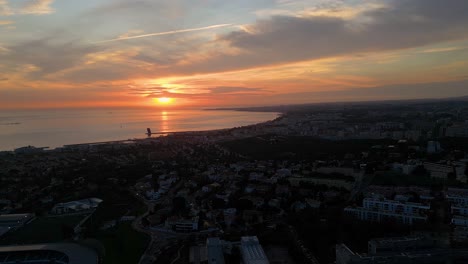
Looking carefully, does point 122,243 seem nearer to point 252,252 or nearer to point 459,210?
point 252,252

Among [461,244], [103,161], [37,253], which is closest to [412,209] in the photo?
[461,244]

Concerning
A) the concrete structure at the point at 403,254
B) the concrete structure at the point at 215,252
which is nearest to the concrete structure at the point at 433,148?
the concrete structure at the point at 403,254

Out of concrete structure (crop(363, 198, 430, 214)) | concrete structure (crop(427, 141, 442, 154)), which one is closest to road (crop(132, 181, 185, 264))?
concrete structure (crop(363, 198, 430, 214))

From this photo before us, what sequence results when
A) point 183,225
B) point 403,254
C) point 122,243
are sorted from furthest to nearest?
→ point 183,225 < point 122,243 < point 403,254

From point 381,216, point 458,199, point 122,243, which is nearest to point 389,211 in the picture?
point 381,216

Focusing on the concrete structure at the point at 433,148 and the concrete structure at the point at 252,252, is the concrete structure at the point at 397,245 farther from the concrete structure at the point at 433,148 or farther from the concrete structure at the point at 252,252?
the concrete structure at the point at 433,148

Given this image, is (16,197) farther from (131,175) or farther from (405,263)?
(405,263)
